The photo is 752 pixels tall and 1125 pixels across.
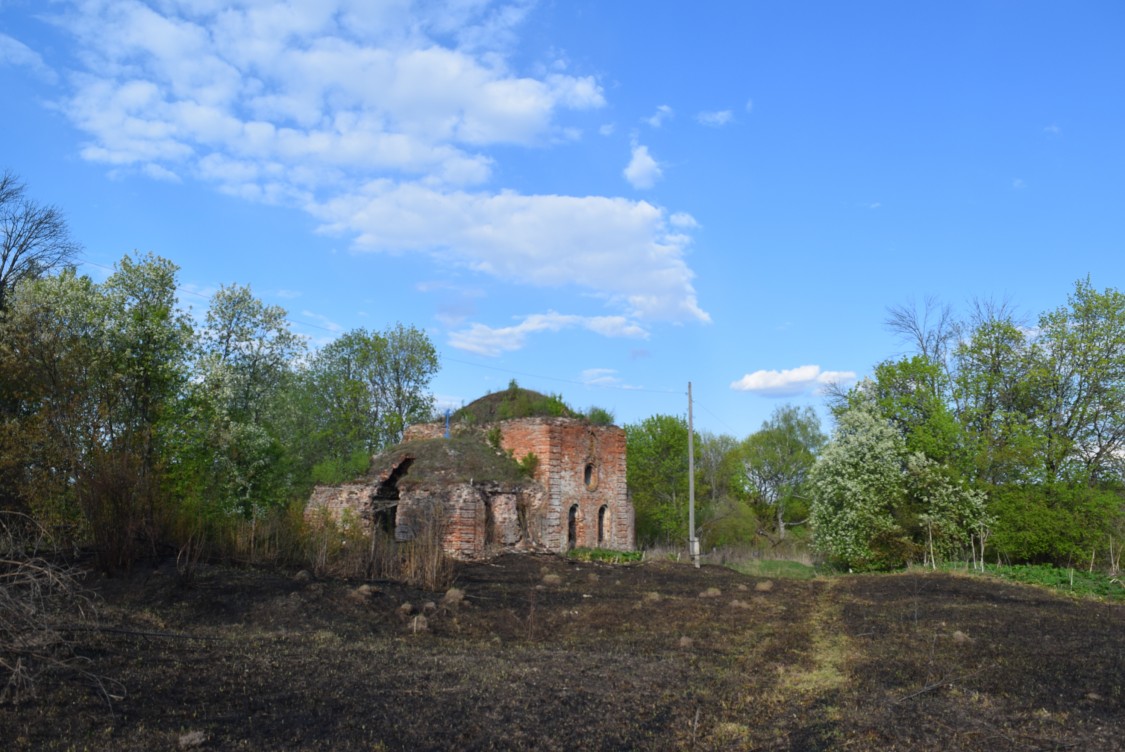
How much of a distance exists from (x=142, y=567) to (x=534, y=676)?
24.4 ft

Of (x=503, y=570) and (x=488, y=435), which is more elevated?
(x=488, y=435)

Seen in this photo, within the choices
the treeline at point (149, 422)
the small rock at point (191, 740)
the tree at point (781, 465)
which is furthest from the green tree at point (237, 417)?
the tree at point (781, 465)

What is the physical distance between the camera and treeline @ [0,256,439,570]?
12.8 metres

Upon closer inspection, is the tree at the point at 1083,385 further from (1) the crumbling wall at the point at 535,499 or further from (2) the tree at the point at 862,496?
(1) the crumbling wall at the point at 535,499

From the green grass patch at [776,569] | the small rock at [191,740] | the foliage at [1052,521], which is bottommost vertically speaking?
the green grass patch at [776,569]

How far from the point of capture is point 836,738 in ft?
21.7

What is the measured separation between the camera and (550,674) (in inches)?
347

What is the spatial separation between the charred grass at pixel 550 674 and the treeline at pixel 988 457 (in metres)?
9.69

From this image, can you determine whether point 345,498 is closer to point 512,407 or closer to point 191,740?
point 512,407

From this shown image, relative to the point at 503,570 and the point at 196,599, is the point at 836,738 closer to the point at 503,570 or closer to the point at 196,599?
the point at 196,599

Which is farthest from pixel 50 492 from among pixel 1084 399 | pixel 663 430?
pixel 663 430

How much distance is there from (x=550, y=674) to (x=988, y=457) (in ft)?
77.9

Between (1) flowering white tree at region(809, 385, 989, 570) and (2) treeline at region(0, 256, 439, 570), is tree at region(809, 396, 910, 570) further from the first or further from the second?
(2) treeline at region(0, 256, 439, 570)

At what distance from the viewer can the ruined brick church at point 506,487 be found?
993 inches
